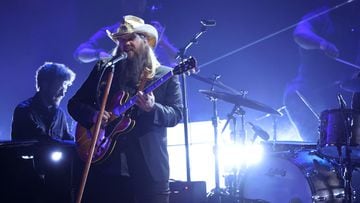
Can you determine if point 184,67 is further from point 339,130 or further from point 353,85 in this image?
point 353,85

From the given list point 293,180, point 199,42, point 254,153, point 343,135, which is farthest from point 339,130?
point 199,42

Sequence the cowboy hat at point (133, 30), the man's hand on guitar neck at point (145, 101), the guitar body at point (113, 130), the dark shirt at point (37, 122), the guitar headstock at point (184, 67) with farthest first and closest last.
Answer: the dark shirt at point (37, 122) < the cowboy hat at point (133, 30) < the guitar headstock at point (184, 67) < the guitar body at point (113, 130) < the man's hand on guitar neck at point (145, 101)

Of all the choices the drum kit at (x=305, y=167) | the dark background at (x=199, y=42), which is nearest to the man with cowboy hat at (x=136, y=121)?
the drum kit at (x=305, y=167)

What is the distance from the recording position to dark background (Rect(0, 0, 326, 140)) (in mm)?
8047

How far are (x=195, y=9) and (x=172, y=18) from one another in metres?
0.53

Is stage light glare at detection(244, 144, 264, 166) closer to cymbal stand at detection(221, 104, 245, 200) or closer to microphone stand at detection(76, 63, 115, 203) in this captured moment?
cymbal stand at detection(221, 104, 245, 200)

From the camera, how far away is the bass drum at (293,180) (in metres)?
4.89

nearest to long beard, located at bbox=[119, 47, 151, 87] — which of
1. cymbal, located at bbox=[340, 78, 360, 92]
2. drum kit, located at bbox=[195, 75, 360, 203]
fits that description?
drum kit, located at bbox=[195, 75, 360, 203]

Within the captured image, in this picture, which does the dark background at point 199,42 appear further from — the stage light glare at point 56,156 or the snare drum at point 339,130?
the stage light glare at point 56,156

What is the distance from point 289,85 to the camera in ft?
26.0

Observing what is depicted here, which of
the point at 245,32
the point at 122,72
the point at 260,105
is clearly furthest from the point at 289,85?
the point at 122,72

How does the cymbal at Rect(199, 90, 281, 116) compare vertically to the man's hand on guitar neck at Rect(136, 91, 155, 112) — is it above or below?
above

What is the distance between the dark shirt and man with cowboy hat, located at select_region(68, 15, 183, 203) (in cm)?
166

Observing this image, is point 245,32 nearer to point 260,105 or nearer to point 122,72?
point 260,105
